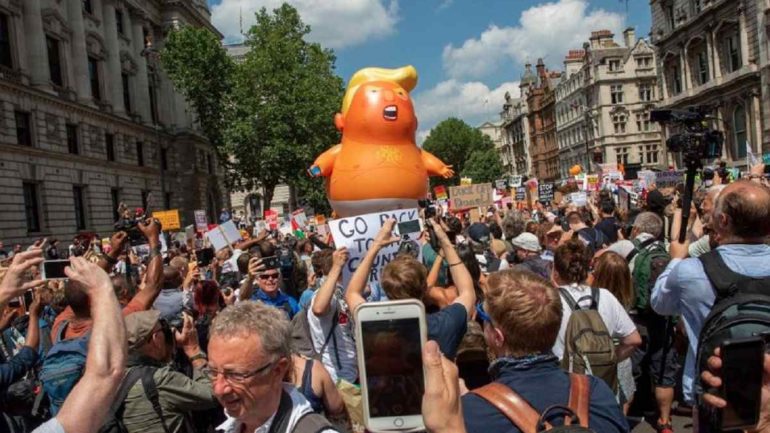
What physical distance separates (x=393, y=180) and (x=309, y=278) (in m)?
1.99

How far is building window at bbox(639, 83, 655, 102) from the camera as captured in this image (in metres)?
62.8

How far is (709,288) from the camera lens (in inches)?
111

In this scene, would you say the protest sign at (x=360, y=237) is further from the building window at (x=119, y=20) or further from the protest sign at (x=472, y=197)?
the building window at (x=119, y=20)

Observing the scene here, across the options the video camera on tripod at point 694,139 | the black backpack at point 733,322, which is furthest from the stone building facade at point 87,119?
the black backpack at point 733,322

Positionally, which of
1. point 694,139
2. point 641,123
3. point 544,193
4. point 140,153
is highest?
point 641,123

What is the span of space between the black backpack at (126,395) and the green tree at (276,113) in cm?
3535

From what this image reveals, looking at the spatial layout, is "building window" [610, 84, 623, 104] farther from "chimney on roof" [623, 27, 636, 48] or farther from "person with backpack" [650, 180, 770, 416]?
"person with backpack" [650, 180, 770, 416]

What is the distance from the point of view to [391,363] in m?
2.61

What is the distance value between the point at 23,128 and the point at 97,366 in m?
29.1

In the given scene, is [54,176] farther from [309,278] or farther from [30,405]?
[30,405]

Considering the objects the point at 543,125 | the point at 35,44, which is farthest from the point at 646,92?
the point at 35,44

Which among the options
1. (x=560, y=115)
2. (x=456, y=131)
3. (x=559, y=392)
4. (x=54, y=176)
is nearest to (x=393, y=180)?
(x=559, y=392)

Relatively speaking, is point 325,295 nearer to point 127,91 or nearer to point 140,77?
point 127,91

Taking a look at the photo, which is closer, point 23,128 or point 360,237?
point 360,237
